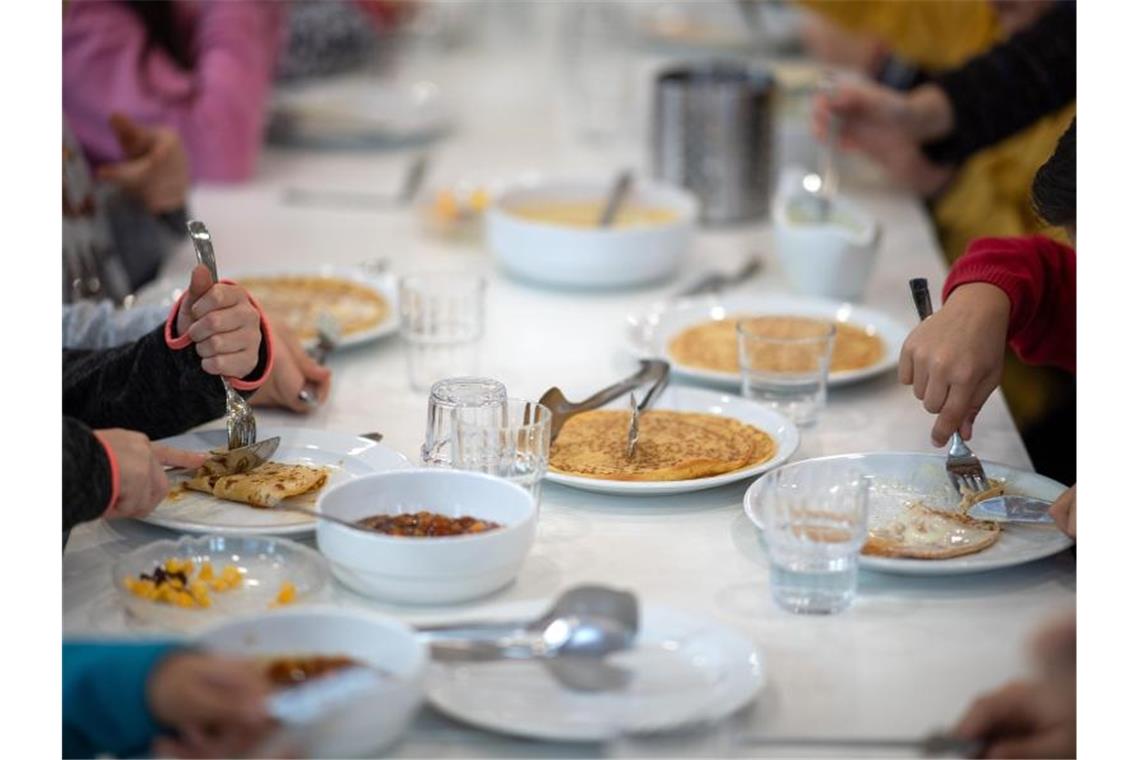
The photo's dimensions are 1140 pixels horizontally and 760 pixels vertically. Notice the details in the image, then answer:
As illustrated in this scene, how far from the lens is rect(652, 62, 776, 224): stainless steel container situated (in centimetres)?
254

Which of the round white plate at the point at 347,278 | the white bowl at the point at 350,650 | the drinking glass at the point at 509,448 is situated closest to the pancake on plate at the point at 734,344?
the round white plate at the point at 347,278

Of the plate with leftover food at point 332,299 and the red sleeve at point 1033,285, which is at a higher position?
the red sleeve at point 1033,285

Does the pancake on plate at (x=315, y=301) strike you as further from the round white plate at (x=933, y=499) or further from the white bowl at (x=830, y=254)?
the round white plate at (x=933, y=499)

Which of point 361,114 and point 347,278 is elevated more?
point 361,114

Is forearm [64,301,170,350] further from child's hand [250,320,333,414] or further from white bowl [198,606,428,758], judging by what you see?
white bowl [198,606,428,758]

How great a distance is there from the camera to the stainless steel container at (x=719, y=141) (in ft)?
8.32

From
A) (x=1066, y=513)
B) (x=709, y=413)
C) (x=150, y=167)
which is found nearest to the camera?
(x=1066, y=513)

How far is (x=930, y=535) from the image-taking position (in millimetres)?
1329

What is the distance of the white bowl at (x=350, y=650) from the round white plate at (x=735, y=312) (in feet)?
2.67

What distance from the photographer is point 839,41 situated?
360 cm

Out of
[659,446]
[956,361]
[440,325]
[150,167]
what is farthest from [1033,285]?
[150,167]

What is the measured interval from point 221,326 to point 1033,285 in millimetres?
845

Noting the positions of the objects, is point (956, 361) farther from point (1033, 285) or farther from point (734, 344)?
point (734, 344)
